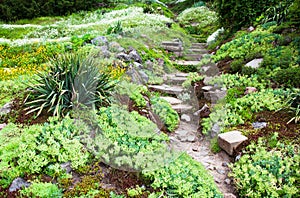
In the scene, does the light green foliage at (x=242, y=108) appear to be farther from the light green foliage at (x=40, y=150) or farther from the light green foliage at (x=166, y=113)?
the light green foliage at (x=40, y=150)

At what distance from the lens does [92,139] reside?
4.71 m

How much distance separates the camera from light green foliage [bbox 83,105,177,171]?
4.42 meters

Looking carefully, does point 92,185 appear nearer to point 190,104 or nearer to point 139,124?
point 139,124

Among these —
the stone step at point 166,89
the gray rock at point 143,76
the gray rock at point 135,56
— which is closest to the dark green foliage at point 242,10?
the gray rock at point 135,56

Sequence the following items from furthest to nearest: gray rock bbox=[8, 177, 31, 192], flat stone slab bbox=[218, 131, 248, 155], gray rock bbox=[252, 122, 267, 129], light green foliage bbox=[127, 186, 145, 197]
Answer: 1. gray rock bbox=[252, 122, 267, 129]
2. flat stone slab bbox=[218, 131, 248, 155]
3. light green foliage bbox=[127, 186, 145, 197]
4. gray rock bbox=[8, 177, 31, 192]

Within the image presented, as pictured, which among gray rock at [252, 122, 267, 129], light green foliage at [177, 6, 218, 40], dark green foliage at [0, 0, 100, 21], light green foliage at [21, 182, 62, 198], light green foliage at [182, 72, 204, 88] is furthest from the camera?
dark green foliage at [0, 0, 100, 21]

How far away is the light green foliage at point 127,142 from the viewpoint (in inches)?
174

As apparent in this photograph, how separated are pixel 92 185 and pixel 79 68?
8.26 feet

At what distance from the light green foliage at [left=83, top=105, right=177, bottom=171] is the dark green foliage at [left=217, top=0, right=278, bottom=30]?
26.9 feet

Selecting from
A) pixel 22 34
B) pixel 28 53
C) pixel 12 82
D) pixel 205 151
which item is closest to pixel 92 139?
pixel 205 151

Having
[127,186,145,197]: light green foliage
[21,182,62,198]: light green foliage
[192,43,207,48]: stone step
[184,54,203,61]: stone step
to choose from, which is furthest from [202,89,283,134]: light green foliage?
[192,43,207,48]: stone step

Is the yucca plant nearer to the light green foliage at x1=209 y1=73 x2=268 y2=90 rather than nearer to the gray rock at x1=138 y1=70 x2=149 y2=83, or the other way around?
the gray rock at x1=138 y1=70 x2=149 y2=83

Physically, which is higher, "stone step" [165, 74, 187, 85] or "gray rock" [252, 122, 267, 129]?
"gray rock" [252, 122, 267, 129]

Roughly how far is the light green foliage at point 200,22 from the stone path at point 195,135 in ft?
21.6
